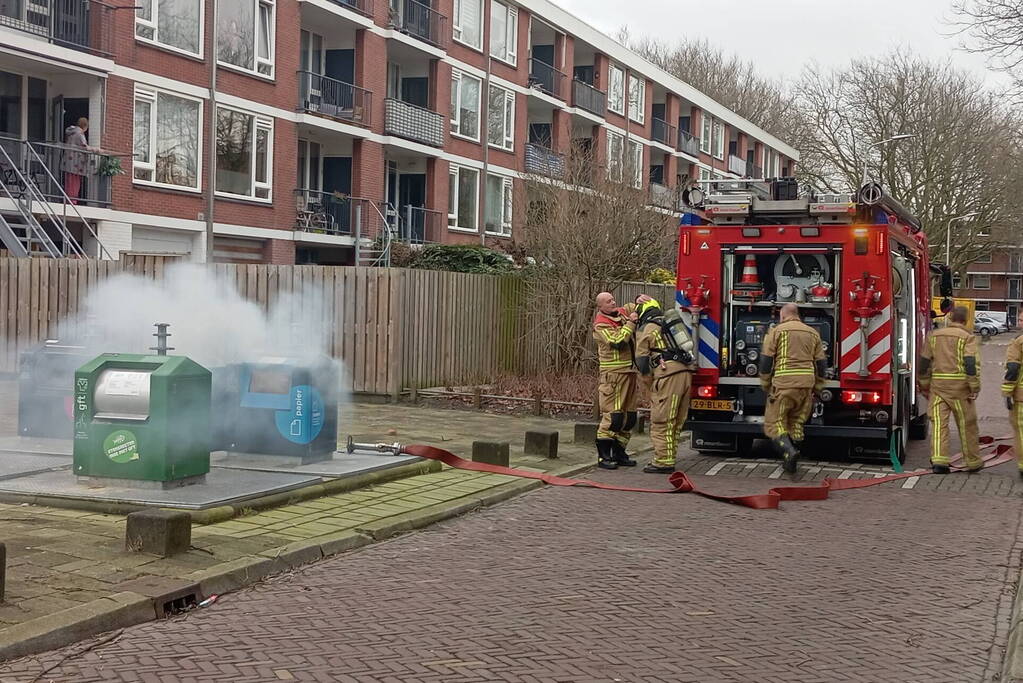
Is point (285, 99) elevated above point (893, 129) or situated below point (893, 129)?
below

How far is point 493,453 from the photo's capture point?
1110cm

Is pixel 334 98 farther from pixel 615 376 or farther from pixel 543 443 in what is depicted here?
pixel 615 376

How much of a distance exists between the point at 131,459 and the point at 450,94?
27.5 meters

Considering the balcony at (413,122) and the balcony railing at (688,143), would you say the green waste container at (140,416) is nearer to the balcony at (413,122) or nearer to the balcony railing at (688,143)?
the balcony at (413,122)

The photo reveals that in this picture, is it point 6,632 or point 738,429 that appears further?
point 738,429

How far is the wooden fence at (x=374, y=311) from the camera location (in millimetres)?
17062

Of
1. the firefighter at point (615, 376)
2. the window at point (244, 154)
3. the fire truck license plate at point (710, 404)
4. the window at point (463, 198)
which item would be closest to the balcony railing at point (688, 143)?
the window at point (463, 198)

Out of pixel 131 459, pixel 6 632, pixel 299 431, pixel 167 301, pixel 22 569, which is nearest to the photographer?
pixel 6 632

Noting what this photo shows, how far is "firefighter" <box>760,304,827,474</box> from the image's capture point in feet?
37.4

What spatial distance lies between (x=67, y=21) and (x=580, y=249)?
35.0 feet

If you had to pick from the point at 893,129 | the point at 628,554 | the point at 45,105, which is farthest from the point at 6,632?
the point at 893,129

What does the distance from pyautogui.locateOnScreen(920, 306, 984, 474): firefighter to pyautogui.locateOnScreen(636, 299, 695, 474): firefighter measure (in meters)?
2.83

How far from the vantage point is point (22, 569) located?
616cm

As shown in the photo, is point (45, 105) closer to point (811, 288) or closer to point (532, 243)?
point (532, 243)
